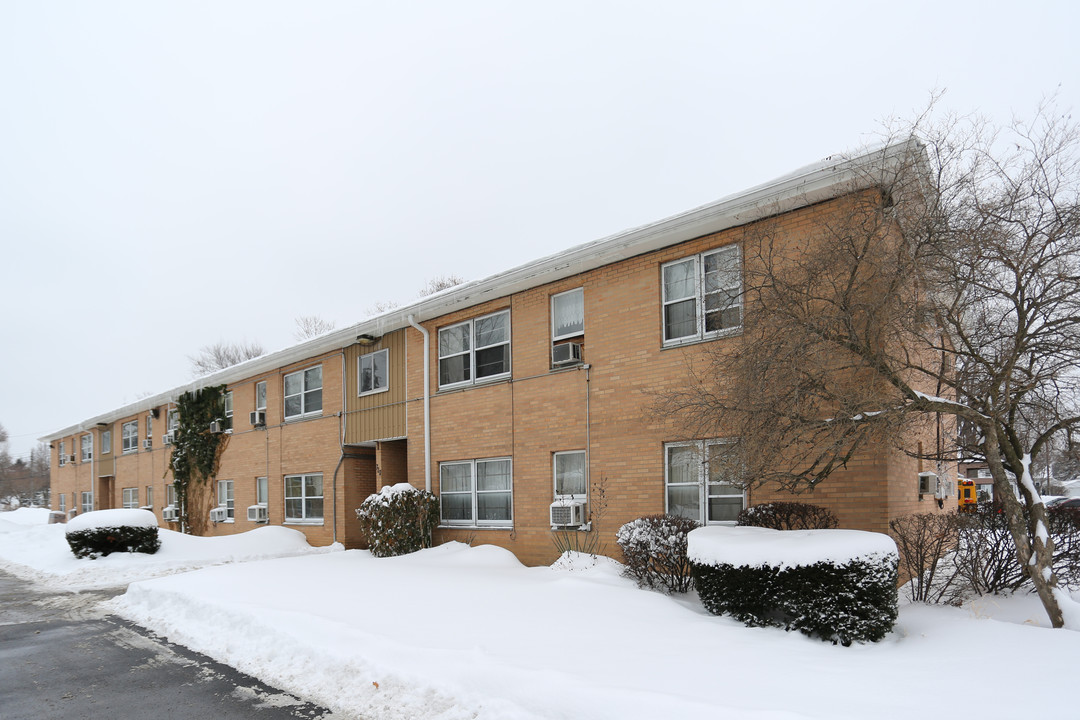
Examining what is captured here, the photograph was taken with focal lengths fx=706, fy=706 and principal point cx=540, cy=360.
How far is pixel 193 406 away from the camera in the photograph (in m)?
24.8

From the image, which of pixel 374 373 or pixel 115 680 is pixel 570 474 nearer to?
pixel 374 373

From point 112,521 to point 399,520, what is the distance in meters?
8.51

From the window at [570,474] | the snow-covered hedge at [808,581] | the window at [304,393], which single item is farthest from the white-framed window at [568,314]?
the window at [304,393]

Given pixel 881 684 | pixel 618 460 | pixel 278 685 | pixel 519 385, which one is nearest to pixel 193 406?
pixel 519 385

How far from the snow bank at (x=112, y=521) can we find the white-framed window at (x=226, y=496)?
197 inches

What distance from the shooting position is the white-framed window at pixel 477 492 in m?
13.9

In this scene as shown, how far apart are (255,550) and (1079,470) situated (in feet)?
56.2

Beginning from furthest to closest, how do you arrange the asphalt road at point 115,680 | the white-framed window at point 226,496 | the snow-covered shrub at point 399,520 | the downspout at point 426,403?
the white-framed window at point 226,496
the downspout at point 426,403
the snow-covered shrub at point 399,520
the asphalt road at point 115,680

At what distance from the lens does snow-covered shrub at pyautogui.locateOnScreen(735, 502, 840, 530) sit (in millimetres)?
8758

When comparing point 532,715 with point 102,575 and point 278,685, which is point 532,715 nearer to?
point 278,685

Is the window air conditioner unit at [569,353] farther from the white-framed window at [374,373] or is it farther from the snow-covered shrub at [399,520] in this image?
the white-framed window at [374,373]

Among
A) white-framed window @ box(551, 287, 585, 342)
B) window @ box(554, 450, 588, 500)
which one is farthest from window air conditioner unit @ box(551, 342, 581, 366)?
window @ box(554, 450, 588, 500)

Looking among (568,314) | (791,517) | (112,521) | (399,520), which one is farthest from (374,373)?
(791,517)

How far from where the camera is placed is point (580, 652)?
6.50 meters
